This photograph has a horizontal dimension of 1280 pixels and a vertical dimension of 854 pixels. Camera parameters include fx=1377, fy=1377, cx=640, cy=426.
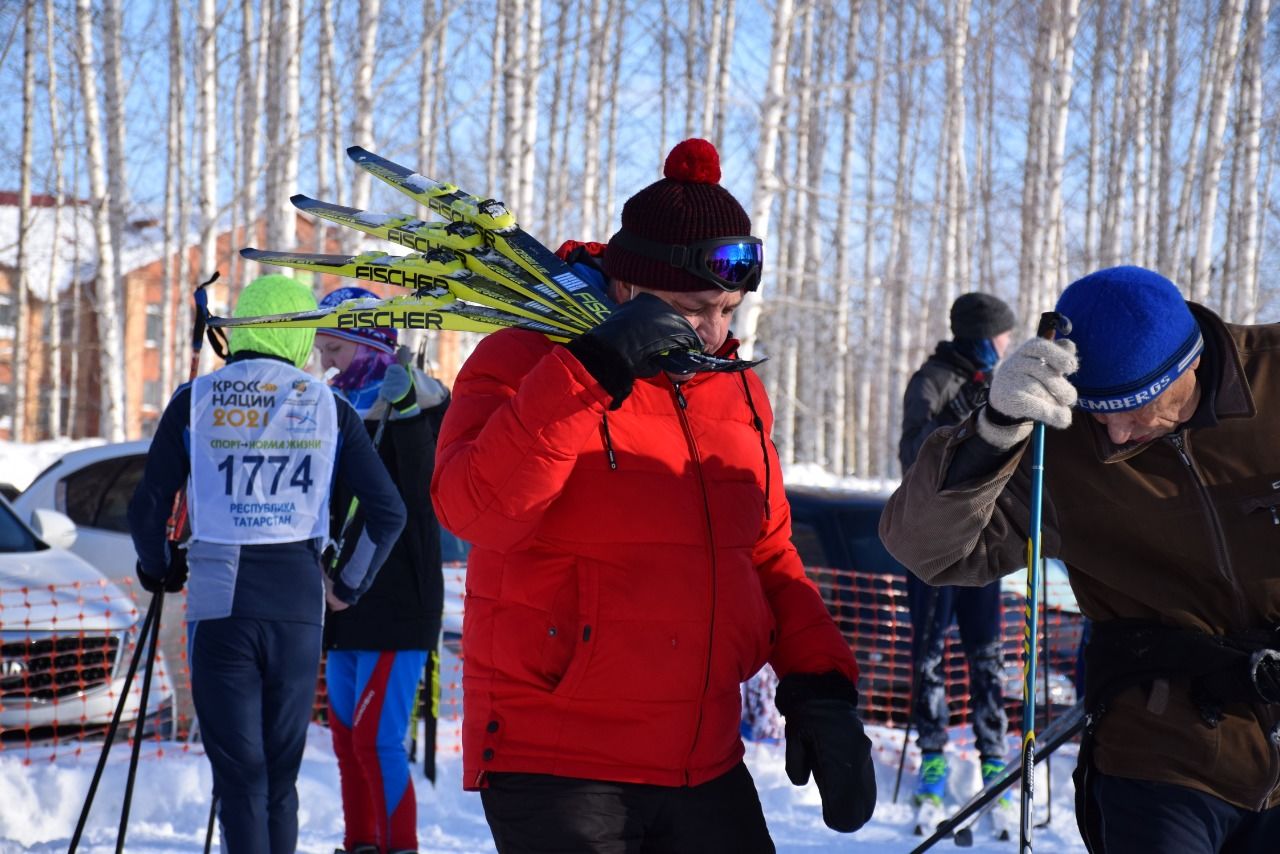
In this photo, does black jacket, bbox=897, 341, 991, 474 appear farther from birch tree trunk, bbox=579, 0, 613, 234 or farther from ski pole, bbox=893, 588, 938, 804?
birch tree trunk, bbox=579, 0, 613, 234

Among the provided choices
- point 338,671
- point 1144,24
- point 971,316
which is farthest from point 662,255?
point 1144,24

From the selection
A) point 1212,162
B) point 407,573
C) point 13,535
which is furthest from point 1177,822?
point 1212,162

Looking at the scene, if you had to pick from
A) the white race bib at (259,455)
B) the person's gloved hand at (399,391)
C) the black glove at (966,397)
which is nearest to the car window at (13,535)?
the person's gloved hand at (399,391)

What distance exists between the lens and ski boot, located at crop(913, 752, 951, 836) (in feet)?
19.2

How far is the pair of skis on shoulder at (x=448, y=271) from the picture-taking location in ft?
8.47

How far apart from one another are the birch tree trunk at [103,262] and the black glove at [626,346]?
14302 millimetres

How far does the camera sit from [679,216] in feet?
8.32

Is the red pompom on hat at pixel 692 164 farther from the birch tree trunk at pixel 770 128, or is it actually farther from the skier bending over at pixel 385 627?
the birch tree trunk at pixel 770 128

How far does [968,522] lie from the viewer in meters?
2.49

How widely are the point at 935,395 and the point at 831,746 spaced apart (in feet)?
11.9

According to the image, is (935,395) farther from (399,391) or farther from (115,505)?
(115,505)

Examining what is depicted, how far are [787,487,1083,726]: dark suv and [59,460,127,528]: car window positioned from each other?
13.0 feet

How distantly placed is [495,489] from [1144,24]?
20.2m

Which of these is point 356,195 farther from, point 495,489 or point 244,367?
point 495,489
